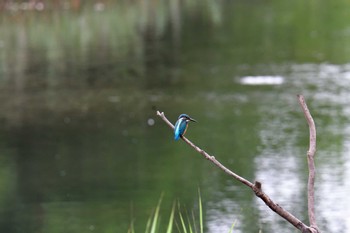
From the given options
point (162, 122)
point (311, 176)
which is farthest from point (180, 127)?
point (162, 122)

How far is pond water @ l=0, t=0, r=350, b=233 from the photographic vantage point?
6.96 m

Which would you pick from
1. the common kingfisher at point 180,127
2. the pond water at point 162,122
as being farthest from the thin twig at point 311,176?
the pond water at point 162,122

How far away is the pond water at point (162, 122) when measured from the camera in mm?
6961

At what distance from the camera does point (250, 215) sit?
21.8 feet

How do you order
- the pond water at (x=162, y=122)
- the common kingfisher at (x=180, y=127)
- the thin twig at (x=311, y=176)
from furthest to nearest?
the pond water at (x=162, y=122), the common kingfisher at (x=180, y=127), the thin twig at (x=311, y=176)

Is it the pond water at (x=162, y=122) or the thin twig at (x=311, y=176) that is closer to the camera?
the thin twig at (x=311, y=176)

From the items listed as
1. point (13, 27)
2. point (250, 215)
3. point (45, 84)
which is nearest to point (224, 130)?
point (250, 215)

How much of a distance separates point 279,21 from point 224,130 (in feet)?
32.2

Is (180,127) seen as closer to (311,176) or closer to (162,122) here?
(311,176)

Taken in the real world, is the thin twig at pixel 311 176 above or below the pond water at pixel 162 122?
above

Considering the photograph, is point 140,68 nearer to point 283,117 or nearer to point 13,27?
point 283,117

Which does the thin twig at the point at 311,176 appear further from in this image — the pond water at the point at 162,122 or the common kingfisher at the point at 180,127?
the pond water at the point at 162,122

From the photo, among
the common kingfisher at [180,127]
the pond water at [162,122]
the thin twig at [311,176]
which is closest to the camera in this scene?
the thin twig at [311,176]

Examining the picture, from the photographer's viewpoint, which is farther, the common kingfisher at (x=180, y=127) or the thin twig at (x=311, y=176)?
the common kingfisher at (x=180, y=127)
